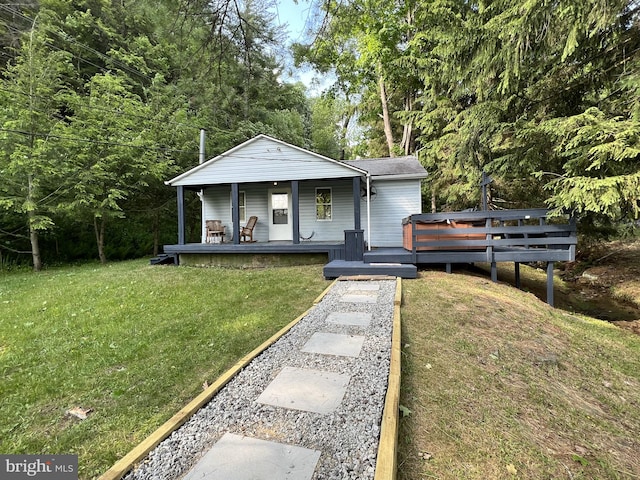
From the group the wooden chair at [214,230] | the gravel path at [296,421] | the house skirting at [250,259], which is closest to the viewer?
the gravel path at [296,421]

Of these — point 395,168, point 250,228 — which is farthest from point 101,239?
point 395,168

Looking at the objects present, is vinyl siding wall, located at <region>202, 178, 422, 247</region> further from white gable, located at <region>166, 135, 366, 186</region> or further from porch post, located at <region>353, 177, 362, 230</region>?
porch post, located at <region>353, 177, 362, 230</region>

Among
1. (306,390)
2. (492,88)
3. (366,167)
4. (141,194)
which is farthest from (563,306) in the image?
(141,194)

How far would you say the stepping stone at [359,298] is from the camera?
500cm

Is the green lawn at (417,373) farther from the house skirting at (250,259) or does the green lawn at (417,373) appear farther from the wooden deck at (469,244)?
the house skirting at (250,259)

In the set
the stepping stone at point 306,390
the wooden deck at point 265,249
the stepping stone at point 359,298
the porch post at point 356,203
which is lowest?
the stepping stone at point 306,390

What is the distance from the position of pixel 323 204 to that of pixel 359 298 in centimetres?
596

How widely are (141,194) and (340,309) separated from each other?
1200 cm

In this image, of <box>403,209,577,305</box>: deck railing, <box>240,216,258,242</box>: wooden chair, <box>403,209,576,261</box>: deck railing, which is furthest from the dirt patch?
<box>240,216,258,242</box>: wooden chair

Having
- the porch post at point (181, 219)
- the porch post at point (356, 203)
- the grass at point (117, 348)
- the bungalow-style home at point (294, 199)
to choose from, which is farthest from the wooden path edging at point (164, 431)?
the porch post at point (181, 219)

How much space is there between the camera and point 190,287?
6555 millimetres

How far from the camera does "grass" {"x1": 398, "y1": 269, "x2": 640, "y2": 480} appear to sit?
1818mm

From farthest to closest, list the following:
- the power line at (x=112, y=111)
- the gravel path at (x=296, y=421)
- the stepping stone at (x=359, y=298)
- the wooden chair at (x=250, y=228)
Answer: the wooden chair at (x=250, y=228) → the power line at (x=112, y=111) → the stepping stone at (x=359, y=298) → the gravel path at (x=296, y=421)

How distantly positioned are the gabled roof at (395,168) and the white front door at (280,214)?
10.0 feet
